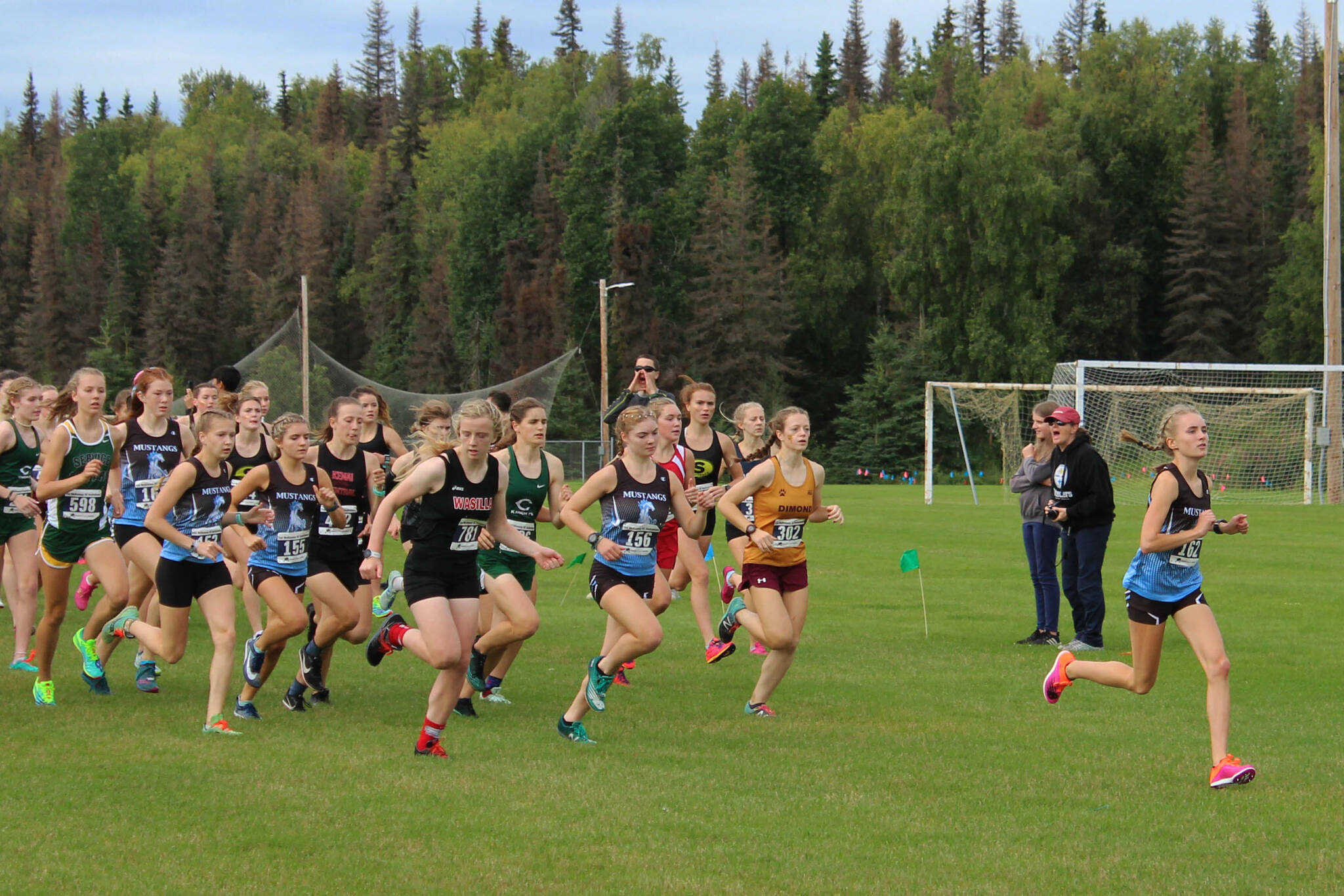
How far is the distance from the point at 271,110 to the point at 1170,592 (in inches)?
6371

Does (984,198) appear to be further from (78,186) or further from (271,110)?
(271,110)

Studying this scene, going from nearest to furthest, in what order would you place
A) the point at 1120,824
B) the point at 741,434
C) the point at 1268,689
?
the point at 1120,824
the point at 1268,689
the point at 741,434

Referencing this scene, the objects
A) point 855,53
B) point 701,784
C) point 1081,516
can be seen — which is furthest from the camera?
point 855,53

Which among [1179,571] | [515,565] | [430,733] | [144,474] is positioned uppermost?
[144,474]

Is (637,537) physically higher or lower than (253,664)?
higher

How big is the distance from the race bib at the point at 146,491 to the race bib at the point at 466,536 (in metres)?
2.92

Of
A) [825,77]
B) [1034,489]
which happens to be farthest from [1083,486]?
[825,77]

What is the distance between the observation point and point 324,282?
95125mm

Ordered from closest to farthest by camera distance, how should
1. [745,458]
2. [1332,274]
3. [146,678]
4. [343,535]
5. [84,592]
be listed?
1. [343,535]
2. [146,678]
3. [745,458]
4. [84,592]
5. [1332,274]

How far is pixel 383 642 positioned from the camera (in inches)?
339

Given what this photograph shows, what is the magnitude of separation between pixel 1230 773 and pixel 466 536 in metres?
4.13

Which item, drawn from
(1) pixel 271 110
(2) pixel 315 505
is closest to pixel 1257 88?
(2) pixel 315 505

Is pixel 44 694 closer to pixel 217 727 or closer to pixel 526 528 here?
pixel 217 727

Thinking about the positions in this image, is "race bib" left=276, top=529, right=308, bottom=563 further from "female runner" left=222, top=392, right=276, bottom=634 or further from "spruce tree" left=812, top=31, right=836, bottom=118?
"spruce tree" left=812, top=31, right=836, bottom=118
